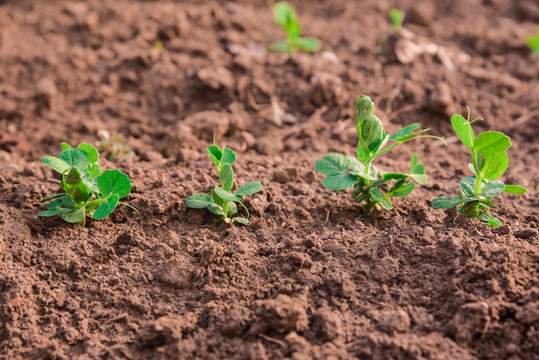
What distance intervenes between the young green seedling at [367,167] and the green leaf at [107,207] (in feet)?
2.74

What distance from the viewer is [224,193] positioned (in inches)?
82.4

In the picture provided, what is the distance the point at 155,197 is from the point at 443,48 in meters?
2.58

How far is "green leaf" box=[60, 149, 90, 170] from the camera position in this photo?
211 cm

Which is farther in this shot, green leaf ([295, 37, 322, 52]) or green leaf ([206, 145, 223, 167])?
green leaf ([295, 37, 322, 52])

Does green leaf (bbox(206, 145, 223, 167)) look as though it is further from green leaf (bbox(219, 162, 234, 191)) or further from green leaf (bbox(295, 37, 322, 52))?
green leaf (bbox(295, 37, 322, 52))

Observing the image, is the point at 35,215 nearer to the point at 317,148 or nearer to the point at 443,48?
the point at 317,148

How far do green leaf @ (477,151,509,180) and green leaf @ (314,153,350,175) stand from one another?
0.54 meters

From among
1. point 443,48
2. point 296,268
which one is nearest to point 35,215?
point 296,268

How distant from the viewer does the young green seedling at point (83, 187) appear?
Result: 208 centimetres

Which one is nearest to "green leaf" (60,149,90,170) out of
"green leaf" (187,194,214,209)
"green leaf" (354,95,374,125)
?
"green leaf" (187,194,214,209)

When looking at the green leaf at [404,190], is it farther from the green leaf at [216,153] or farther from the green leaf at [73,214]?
the green leaf at [73,214]

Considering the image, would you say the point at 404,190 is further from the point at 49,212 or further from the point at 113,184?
the point at 49,212

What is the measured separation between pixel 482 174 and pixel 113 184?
1519 mm

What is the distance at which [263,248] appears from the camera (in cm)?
210
